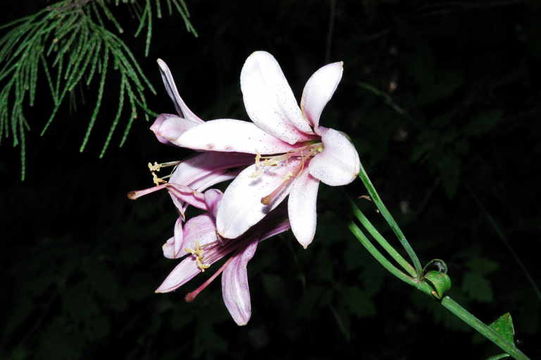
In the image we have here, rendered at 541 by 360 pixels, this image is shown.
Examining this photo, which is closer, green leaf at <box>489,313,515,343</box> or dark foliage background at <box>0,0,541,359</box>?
green leaf at <box>489,313,515,343</box>

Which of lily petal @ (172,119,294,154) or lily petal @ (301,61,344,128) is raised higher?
lily petal @ (301,61,344,128)

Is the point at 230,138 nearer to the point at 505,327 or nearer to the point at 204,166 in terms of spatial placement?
the point at 204,166

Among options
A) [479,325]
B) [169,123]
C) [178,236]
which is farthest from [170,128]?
[479,325]

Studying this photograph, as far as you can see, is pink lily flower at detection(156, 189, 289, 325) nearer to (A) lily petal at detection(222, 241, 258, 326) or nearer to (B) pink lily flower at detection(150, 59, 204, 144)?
(A) lily petal at detection(222, 241, 258, 326)

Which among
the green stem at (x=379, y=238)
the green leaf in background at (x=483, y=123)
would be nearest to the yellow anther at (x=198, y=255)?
the green stem at (x=379, y=238)

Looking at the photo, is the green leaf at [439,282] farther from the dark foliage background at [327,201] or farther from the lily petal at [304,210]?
the dark foliage background at [327,201]

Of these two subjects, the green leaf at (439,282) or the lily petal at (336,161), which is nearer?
the lily petal at (336,161)

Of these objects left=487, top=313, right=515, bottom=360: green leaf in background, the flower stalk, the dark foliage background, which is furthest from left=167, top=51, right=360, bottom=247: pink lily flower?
the dark foliage background

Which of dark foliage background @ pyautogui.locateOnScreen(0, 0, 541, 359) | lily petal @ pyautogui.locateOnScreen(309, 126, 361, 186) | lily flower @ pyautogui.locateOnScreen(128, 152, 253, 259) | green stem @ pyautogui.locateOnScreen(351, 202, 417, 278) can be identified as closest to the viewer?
lily petal @ pyautogui.locateOnScreen(309, 126, 361, 186)
